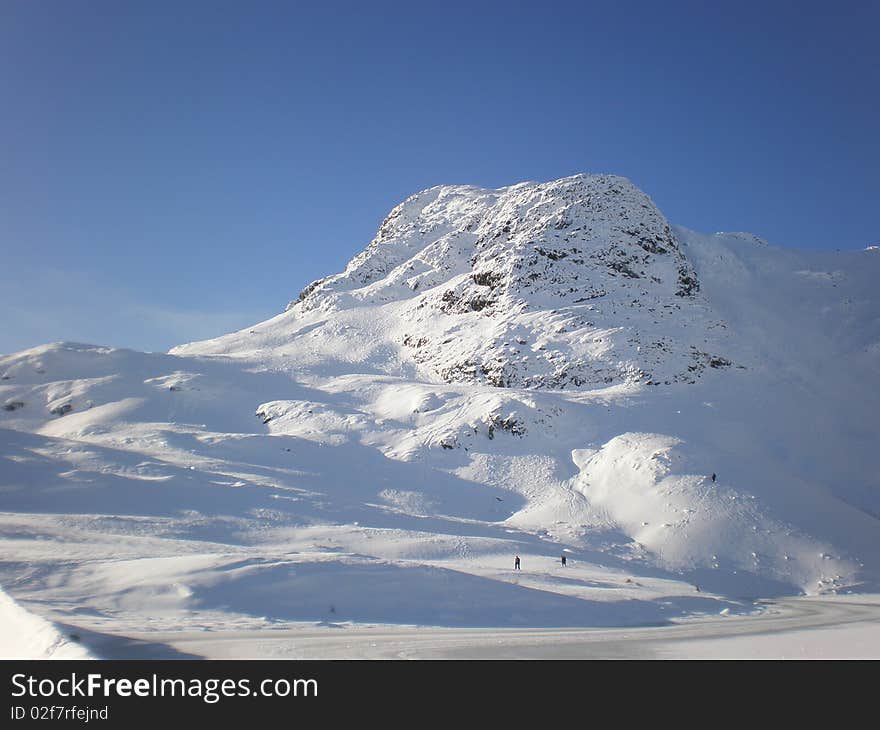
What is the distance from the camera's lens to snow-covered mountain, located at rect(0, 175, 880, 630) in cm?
2580

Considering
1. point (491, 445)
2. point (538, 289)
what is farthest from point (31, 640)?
point (538, 289)

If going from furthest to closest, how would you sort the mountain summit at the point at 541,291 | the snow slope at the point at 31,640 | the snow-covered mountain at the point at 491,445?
the mountain summit at the point at 541,291
the snow-covered mountain at the point at 491,445
the snow slope at the point at 31,640

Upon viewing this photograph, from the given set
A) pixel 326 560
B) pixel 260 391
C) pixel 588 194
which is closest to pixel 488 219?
pixel 588 194

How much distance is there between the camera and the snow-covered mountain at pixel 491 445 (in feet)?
84.6

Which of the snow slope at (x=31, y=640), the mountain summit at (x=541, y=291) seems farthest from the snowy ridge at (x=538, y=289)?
the snow slope at (x=31, y=640)

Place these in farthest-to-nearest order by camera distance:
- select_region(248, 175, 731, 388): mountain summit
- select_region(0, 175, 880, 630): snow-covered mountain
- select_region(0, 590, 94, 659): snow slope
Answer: select_region(248, 175, 731, 388): mountain summit → select_region(0, 175, 880, 630): snow-covered mountain → select_region(0, 590, 94, 659): snow slope

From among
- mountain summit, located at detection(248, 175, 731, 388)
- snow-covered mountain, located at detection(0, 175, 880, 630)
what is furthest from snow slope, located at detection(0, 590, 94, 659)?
mountain summit, located at detection(248, 175, 731, 388)

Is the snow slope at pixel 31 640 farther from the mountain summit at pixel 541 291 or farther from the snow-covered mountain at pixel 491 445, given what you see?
the mountain summit at pixel 541 291

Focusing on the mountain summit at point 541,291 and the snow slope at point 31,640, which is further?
the mountain summit at point 541,291

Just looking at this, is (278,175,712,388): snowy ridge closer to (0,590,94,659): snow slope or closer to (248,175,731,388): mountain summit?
(248,175,731,388): mountain summit

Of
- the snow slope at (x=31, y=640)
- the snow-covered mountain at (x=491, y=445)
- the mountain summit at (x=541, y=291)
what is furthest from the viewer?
the mountain summit at (x=541, y=291)
